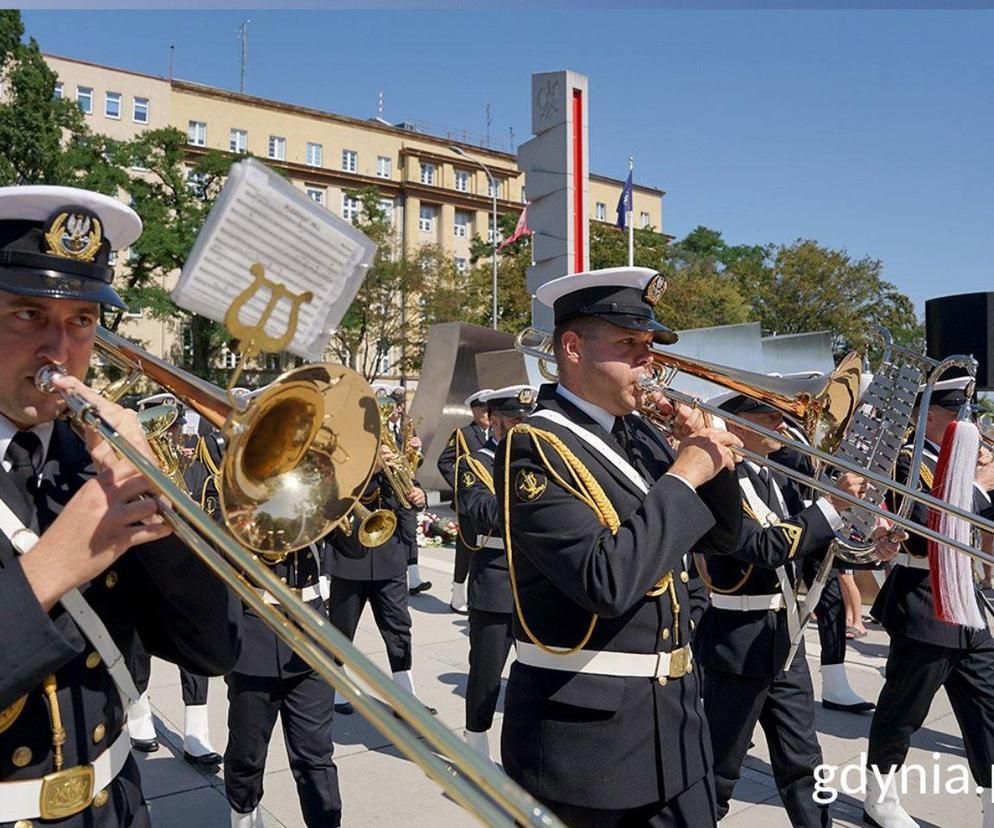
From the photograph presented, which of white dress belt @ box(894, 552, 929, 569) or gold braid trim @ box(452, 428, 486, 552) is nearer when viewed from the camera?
white dress belt @ box(894, 552, 929, 569)

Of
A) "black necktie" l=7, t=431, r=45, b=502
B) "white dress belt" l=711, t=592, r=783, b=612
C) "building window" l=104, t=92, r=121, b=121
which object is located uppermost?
"building window" l=104, t=92, r=121, b=121

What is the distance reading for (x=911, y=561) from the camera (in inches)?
181

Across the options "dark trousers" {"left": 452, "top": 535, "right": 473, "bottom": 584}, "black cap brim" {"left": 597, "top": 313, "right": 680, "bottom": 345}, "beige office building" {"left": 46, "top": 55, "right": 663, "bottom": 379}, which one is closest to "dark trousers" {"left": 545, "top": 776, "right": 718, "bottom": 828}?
"black cap brim" {"left": 597, "top": 313, "right": 680, "bottom": 345}

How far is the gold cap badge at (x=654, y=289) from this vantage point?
296 centimetres

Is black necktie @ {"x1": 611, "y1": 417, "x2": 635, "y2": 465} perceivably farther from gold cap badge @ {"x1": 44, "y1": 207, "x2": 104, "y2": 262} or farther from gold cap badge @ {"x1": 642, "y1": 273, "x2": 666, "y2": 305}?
gold cap badge @ {"x1": 44, "y1": 207, "x2": 104, "y2": 262}

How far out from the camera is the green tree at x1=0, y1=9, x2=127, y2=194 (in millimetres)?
29328

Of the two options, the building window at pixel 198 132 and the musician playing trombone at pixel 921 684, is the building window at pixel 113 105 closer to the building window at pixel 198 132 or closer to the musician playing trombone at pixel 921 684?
the building window at pixel 198 132

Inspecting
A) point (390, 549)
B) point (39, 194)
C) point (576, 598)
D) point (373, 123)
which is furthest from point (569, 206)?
point (373, 123)

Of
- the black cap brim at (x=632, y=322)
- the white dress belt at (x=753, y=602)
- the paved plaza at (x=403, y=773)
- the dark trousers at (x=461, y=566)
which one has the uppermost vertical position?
the black cap brim at (x=632, y=322)

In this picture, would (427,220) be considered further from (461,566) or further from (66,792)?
(66,792)

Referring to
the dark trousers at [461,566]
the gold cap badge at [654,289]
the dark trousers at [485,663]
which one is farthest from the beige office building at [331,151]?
the gold cap badge at [654,289]

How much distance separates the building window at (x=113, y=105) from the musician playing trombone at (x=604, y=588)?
175 feet

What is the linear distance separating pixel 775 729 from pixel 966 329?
20.3 feet

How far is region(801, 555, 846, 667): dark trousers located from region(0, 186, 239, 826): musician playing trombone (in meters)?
5.50
